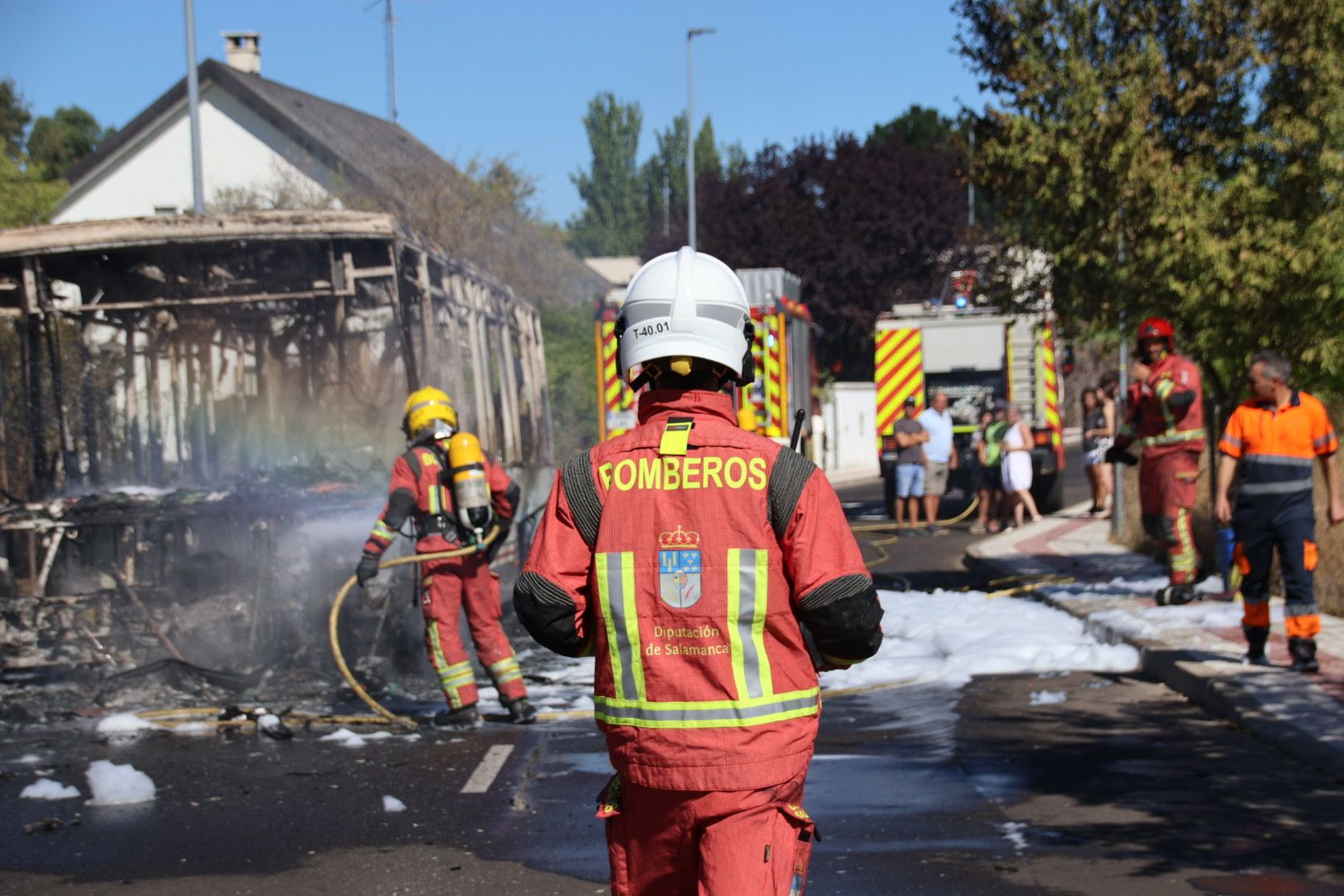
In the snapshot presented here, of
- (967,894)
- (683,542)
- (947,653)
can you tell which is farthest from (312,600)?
(683,542)

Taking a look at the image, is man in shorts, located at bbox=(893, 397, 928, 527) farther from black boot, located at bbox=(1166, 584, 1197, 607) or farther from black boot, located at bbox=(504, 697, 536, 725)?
black boot, located at bbox=(504, 697, 536, 725)

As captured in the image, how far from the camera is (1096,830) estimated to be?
19.6ft

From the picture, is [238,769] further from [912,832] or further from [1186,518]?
[1186,518]

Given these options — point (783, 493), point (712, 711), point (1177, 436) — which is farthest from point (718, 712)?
point (1177, 436)

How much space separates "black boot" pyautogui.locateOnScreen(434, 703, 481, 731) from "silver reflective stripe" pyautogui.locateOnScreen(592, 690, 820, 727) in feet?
17.8

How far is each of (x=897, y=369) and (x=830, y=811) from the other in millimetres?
16546

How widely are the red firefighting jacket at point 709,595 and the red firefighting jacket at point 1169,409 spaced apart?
7842mm

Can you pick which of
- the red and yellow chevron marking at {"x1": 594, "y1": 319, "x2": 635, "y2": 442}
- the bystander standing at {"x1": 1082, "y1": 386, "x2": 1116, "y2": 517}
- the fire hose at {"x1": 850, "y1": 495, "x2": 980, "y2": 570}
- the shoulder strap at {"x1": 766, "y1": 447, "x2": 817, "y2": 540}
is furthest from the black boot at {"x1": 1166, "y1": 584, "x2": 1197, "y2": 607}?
the red and yellow chevron marking at {"x1": 594, "y1": 319, "x2": 635, "y2": 442}

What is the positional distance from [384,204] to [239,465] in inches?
896

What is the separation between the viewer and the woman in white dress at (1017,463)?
18844mm

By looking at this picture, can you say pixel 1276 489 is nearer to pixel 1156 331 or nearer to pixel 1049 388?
pixel 1156 331

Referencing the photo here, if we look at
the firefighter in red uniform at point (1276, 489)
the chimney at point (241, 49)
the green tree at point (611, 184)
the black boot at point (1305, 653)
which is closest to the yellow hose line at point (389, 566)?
the firefighter in red uniform at point (1276, 489)

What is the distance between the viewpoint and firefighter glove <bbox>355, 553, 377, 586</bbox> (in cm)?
859

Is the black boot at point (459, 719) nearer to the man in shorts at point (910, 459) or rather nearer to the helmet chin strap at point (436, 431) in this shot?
the helmet chin strap at point (436, 431)
